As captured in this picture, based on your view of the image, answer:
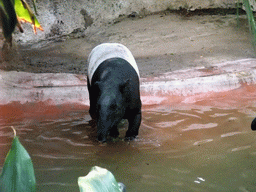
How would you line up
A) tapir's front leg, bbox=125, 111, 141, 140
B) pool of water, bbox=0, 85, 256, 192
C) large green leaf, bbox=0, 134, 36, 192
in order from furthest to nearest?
Result: 1. tapir's front leg, bbox=125, 111, 141, 140
2. pool of water, bbox=0, 85, 256, 192
3. large green leaf, bbox=0, 134, 36, 192

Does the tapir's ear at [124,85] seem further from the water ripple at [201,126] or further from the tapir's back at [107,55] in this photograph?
the water ripple at [201,126]

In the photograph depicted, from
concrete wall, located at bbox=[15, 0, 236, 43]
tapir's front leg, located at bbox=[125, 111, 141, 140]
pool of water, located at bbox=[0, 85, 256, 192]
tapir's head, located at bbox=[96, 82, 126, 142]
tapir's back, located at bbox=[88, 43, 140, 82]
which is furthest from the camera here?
concrete wall, located at bbox=[15, 0, 236, 43]

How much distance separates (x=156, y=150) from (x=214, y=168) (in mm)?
788

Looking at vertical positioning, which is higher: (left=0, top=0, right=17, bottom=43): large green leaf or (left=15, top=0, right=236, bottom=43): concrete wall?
(left=0, top=0, right=17, bottom=43): large green leaf

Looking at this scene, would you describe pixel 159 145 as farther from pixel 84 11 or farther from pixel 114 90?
pixel 84 11

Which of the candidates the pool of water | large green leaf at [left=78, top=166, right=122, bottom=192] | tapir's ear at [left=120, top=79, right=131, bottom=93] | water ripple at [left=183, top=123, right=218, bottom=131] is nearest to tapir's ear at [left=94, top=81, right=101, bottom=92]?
tapir's ear at [left=120, top=79, right=131, bottom=93]

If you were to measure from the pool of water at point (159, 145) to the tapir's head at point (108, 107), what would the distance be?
0.33m

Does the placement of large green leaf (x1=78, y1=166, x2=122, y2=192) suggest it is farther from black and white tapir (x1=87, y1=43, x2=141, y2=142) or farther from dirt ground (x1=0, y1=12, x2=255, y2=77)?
dirt ground (x1=0, y1=12, x2=255, y2=77)

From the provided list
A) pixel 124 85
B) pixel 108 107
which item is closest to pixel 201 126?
pixel 124 85

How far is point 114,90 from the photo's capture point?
3.98 metres

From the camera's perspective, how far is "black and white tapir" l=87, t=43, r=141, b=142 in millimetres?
3877

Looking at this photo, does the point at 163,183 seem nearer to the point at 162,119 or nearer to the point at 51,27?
the point at 162,119

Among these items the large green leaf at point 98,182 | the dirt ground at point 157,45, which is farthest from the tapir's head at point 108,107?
the large green leaf at point 98,182

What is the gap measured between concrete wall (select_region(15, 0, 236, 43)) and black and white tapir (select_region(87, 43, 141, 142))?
5.06 meters
